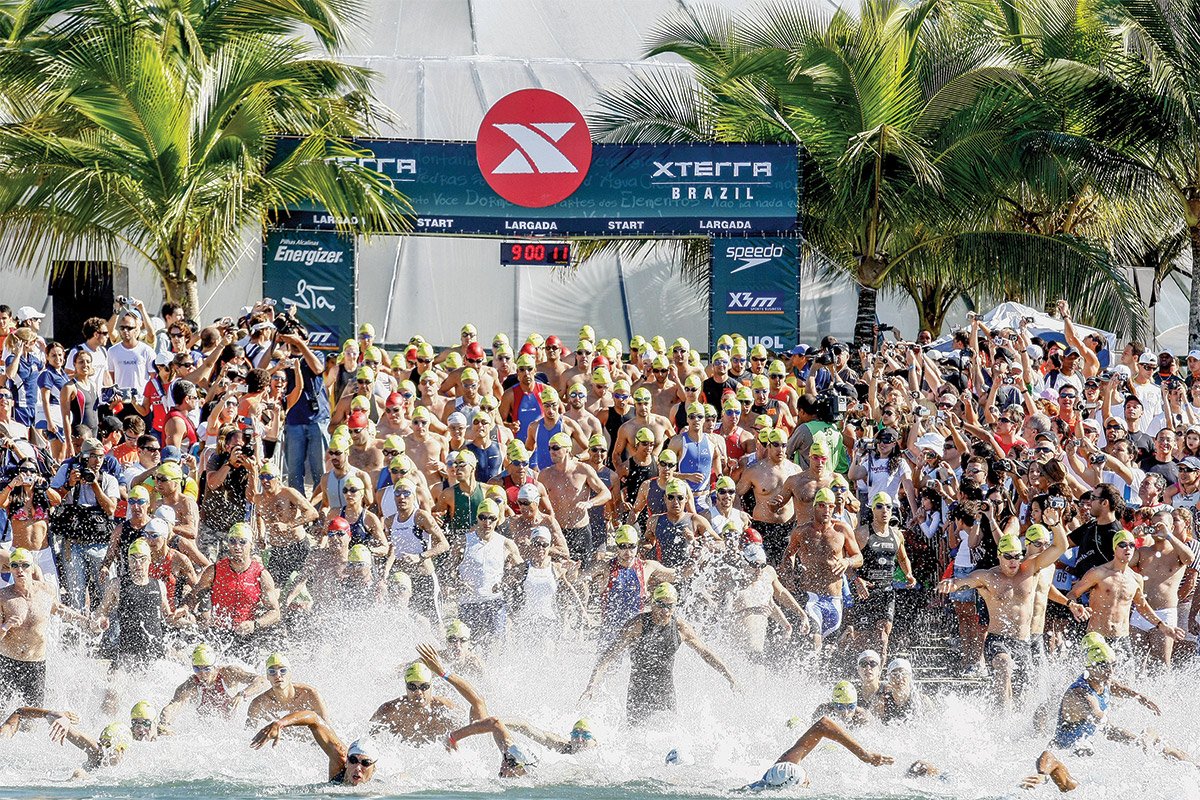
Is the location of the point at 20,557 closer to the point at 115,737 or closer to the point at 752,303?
the point at 115,737

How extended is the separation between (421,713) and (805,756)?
260 centimetres

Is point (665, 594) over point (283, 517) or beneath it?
beneath

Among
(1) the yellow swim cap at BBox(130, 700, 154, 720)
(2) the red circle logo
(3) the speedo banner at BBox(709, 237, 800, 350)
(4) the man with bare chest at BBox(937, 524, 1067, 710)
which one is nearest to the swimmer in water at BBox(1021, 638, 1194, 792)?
(4) the man with bare chest at BBox(937, 524, 1067, 710)

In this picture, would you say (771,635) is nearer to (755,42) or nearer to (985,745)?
(985,745)

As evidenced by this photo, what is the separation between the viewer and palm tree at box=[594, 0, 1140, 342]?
68.3 ft

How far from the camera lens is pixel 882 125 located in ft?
67.6

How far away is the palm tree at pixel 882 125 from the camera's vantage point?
20.8 metres

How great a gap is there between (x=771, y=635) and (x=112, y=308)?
29.9ft

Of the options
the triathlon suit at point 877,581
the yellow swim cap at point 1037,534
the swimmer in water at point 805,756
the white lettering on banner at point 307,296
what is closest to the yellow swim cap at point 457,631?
the swimmer in water at point 805,756

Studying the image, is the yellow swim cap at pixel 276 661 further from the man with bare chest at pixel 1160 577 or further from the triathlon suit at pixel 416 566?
the man with bare chest at pixel 1160 577

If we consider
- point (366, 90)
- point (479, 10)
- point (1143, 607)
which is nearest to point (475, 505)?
point (1143, 607)

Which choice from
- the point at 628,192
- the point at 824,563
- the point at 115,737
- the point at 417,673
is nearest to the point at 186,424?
the point at 115,737

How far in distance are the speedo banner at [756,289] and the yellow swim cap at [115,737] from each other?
973 centimetres

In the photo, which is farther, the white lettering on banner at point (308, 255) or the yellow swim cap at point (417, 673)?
the white lettering on banner at point (308, 255)
